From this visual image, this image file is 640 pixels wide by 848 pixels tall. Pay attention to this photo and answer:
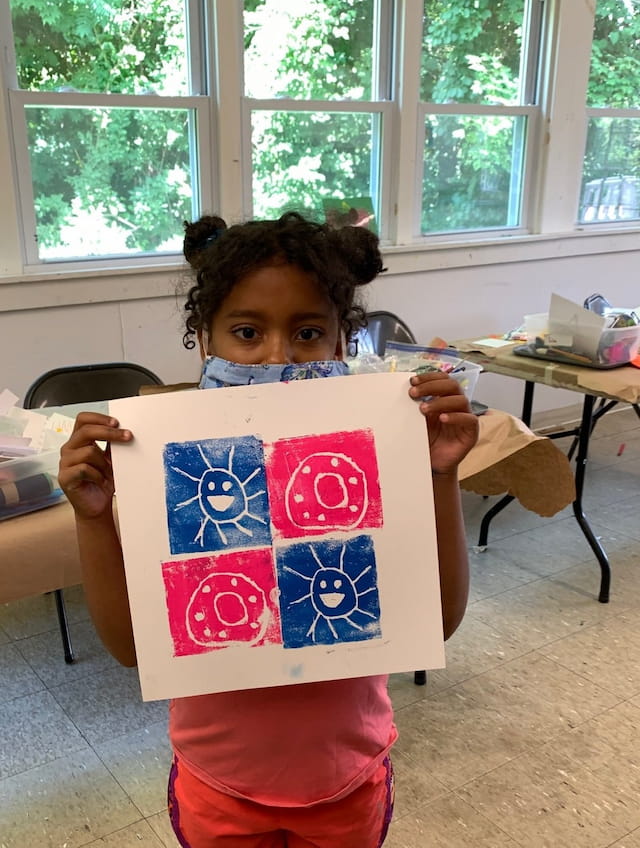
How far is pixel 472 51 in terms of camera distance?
3859 mm

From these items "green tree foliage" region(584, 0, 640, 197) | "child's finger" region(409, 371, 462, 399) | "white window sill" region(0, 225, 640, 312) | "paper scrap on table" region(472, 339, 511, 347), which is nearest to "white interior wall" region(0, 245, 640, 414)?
"white window sill" region(0, 225, 640, 312)

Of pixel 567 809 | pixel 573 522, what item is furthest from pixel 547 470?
pixel 573 522

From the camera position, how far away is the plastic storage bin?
147 centimetres

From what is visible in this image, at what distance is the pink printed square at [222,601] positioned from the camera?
35.1 inches

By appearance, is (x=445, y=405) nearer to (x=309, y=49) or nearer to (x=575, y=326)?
(x=575, y=326)

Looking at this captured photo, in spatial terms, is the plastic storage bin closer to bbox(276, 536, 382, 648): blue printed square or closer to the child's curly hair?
the child's curly hair

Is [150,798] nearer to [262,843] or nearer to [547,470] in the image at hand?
[262,843]

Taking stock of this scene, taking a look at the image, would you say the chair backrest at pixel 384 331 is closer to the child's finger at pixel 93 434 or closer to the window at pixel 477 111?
the window at pixel 477 111

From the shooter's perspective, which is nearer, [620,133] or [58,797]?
[58,797]

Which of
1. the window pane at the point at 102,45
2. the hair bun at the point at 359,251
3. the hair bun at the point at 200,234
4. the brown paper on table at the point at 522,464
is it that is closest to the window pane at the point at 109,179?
the window pane at the point at 102,45

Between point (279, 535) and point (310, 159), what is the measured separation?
2917 mm

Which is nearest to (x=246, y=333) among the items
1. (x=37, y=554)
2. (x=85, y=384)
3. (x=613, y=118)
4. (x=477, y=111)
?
(x=37, y=554)

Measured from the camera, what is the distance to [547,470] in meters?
2.14

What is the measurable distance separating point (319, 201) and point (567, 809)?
2.71 metres
